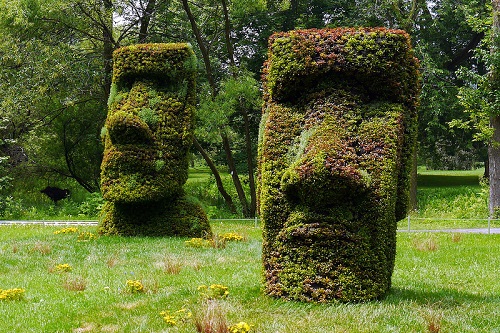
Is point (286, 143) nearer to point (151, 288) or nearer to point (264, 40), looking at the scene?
point (151, 288)

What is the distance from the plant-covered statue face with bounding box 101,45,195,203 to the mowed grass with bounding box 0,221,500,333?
4.07 feet

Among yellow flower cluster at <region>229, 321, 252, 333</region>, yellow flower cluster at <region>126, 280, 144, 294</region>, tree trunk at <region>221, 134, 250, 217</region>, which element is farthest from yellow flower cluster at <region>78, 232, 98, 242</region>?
tree trunk at <region>221, 134, 250, 217</region>

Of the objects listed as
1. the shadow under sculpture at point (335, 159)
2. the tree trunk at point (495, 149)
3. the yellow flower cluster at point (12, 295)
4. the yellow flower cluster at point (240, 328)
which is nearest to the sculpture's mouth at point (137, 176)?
the yellow flower cluster at point (12, 295)

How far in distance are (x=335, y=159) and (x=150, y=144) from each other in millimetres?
7155

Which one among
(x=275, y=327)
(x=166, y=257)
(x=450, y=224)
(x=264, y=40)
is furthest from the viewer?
(x=264, y=40)

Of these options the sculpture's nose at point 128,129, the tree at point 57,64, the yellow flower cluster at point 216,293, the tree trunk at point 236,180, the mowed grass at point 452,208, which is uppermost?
the tree at point 57,64

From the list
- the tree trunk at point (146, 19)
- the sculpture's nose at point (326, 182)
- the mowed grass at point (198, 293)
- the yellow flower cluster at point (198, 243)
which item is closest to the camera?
the mowed grass at point (198, 293)

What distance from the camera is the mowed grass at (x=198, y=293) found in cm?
600

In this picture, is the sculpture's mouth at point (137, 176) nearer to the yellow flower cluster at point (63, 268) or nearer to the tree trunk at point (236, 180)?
the yellow flower cluster at point (63, 268)

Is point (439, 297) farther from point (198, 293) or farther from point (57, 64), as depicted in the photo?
point (57, 64)

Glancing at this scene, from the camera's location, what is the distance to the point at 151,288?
7.72m

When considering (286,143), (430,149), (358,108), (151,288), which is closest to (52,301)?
(151,288)

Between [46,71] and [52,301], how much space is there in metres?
15.5

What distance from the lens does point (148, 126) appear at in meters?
13.0
